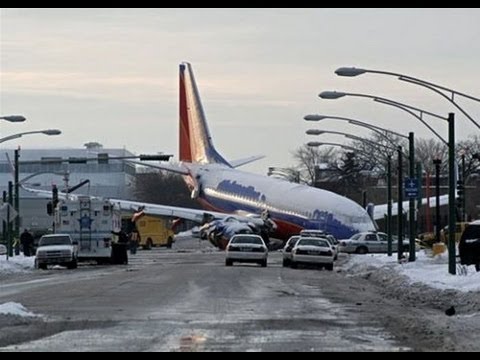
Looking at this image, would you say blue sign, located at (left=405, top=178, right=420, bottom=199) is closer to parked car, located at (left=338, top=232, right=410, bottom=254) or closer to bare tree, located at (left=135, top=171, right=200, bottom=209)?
parked car, located at (left=338, top=232, right=410, bottom=254)

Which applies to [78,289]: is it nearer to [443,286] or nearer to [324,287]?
[324,287]

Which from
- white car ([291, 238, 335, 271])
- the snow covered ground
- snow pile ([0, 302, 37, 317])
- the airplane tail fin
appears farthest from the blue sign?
the airplane tail fin

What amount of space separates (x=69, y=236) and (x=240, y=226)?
26.3 m

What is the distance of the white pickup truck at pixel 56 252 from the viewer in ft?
175

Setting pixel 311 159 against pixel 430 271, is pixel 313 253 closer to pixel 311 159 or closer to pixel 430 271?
pixel 430 271

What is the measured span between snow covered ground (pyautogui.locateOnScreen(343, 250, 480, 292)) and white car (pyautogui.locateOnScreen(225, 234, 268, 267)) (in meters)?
3.87

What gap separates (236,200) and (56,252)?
145 feet

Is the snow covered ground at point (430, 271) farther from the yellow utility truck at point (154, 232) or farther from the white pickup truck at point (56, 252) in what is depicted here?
the yellow utility truck at point (154, 232)

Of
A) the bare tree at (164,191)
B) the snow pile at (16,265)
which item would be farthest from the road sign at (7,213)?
the bare tree at (164,191)

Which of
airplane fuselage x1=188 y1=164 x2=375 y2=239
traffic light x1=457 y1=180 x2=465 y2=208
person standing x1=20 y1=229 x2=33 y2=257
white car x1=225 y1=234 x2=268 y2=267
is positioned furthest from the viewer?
airplane fuselage x1=188 y1=164 x2=375 y2=239

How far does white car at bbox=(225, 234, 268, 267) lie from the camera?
5509 centimetres

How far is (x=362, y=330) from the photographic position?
20.3m

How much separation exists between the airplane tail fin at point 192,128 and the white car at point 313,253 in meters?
56.9

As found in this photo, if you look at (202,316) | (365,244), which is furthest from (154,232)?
(202,316)
